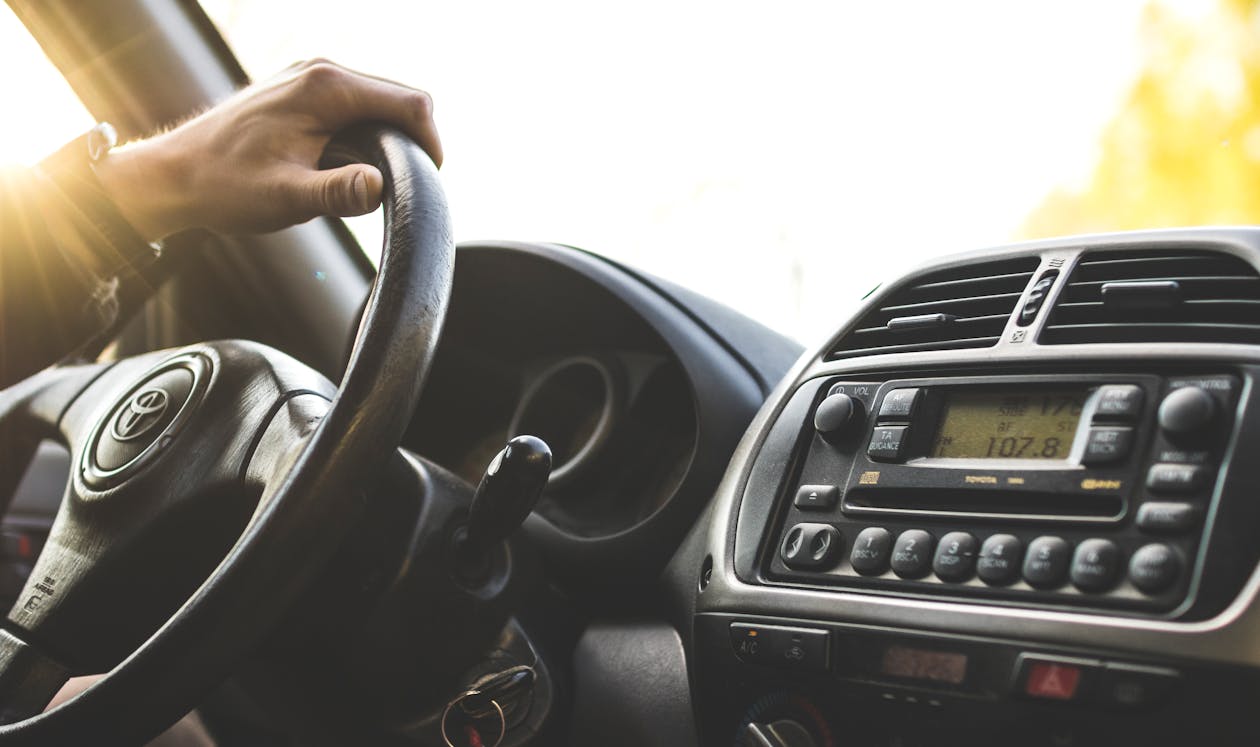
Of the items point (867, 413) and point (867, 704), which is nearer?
point (867, 704)

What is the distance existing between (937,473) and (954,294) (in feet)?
0.70

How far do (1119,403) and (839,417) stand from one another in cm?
27

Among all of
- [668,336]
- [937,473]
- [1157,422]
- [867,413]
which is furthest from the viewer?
[668,336]

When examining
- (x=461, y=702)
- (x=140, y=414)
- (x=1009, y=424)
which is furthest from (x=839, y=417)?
(x=140, y=414)

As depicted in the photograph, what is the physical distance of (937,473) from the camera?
0.96 m

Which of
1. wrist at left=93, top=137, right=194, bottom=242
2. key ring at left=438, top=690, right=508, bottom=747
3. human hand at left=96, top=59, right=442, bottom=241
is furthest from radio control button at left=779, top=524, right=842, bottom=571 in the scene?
wrist at left=93, top=137, right=194, bottom=242

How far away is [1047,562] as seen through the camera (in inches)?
33.3

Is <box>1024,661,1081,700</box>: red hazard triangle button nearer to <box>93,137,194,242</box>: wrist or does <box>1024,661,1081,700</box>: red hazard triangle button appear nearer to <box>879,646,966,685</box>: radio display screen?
<box>879,646,966,685</box>: radio display screen

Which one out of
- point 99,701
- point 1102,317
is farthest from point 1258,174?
point 99,701

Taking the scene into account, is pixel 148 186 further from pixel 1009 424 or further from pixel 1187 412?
pixel 1187 412

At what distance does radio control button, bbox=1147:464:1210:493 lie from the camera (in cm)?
81

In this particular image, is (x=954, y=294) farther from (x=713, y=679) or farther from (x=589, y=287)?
(x=589, y=287)

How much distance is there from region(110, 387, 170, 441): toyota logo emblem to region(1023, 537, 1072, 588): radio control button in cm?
86

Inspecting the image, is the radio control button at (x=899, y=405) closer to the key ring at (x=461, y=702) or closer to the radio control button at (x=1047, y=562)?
the radio control button at (x=1047, y=562)
